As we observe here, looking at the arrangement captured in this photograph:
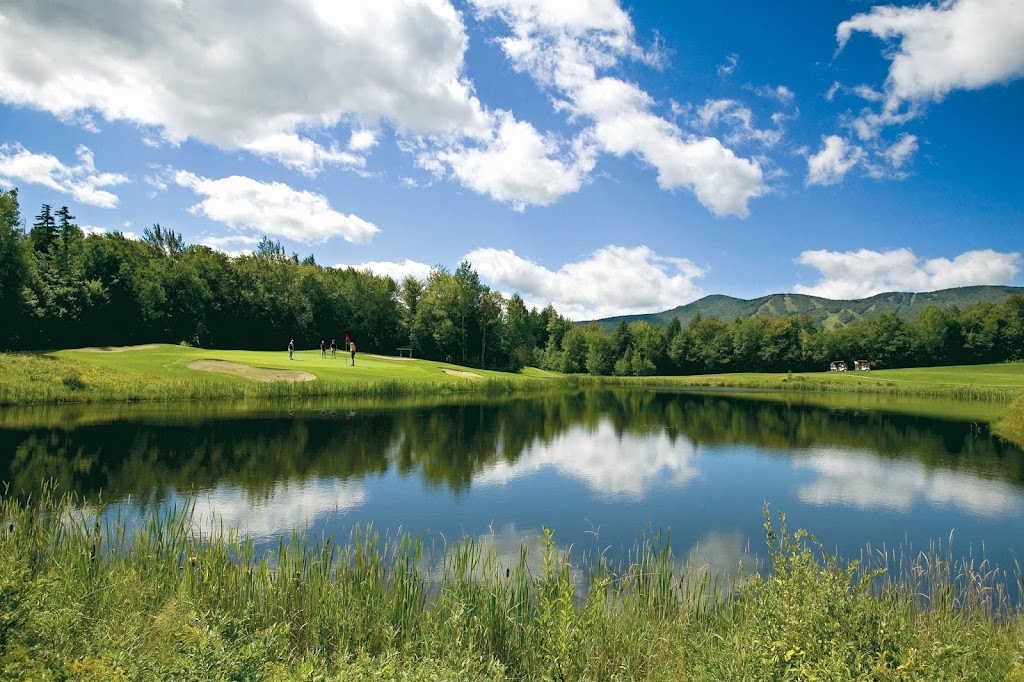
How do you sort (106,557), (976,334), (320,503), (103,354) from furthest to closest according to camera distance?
(976,334) → (103,354) → (320,503) → (106,557)

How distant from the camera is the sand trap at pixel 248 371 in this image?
42.4 m

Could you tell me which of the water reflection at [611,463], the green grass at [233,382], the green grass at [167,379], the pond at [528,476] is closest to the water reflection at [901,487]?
the pond at [528,476]

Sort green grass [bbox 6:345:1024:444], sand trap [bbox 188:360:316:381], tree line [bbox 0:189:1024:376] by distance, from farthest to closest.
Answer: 1. tree line [bbox 0:189:1024:376]
2. sand trap [bbox 188:360:316:381]
3. green grass [bbox 6:345:1024:444]

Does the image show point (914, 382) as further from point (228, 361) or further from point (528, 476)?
point (228, 361)

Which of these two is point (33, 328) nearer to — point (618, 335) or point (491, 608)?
point (491, 608)

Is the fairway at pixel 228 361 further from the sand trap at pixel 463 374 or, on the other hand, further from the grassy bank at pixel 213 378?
the sand trap at pixel 463 374

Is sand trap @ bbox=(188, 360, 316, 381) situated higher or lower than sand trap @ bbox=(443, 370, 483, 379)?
higher

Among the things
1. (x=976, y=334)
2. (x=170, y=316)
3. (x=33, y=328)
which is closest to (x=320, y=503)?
(x=33, y=328)

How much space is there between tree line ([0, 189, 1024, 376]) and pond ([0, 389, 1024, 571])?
34156 mm

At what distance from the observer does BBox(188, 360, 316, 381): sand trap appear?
42.4m

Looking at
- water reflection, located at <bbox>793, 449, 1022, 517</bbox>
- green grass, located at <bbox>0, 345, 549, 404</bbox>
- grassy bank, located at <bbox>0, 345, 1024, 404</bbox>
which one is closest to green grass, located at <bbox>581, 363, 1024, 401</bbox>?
grassy bank, located at <bbox>0, 345, 1024, 404</bbox>

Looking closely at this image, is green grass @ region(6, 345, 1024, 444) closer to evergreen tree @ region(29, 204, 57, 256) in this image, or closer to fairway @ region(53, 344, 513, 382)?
fairway @ region(53, 344, 513, 382)

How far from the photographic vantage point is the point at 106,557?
9.99m

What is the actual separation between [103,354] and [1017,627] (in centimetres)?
5565
